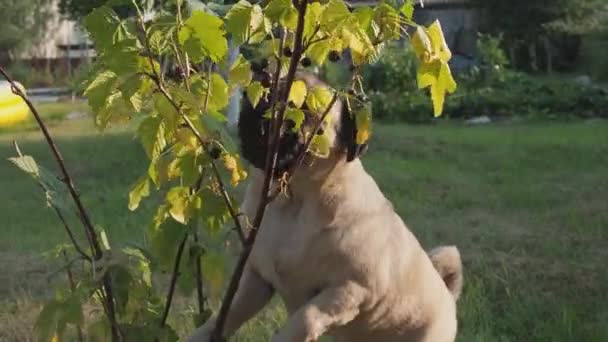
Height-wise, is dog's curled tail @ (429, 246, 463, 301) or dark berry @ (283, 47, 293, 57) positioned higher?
dark berry @ (283, 47, 293, 57)

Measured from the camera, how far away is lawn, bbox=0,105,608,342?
4527 mm

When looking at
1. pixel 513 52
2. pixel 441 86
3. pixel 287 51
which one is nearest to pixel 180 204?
pixel 287 51

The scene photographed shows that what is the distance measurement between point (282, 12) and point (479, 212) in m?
5.52

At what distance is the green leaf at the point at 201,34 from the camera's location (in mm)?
1873

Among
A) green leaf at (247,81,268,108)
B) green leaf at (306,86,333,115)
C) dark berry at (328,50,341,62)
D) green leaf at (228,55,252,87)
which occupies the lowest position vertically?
green leaf at (306,86,333,115)

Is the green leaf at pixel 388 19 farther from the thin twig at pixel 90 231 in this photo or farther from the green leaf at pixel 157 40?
the thin twig at pixel 90 231

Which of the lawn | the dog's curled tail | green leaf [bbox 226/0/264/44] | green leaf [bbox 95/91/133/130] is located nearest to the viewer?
green leaf [bbox 226/0/264/44]

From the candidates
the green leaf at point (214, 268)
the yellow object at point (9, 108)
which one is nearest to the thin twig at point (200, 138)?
the green leaf at point (214, 268)

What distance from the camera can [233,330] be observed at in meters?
2.64

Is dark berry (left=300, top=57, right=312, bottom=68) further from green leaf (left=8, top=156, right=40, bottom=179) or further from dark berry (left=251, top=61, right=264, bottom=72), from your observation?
green leaf (left=8, top=156, right=40, bottom=179)

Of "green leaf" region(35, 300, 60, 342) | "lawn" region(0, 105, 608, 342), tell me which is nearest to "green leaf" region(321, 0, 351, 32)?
"green leaf" region(35, 300, 60, 342)

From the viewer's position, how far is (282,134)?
7.08ft

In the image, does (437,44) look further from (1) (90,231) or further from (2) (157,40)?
(1) (90,231)

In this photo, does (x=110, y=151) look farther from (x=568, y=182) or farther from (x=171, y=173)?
(x=171, y=173)
